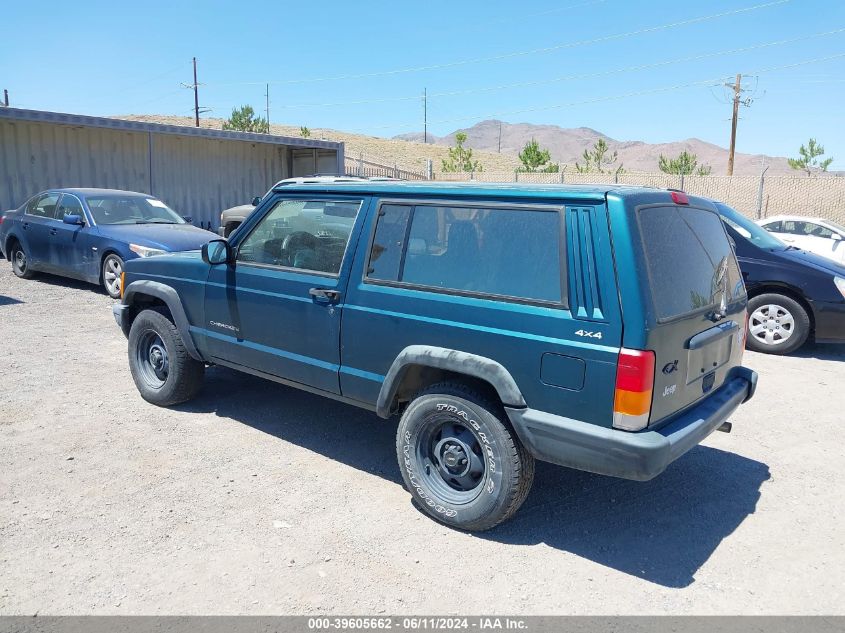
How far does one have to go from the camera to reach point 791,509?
13.5 ft

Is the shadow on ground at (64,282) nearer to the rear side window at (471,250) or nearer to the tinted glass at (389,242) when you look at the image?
the tinted glass at (389,242)

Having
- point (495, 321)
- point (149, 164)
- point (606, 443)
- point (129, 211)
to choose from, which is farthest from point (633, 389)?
point (149, 164)

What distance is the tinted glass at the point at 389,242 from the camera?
3.96 m

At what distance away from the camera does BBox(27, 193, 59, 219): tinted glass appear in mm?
10828

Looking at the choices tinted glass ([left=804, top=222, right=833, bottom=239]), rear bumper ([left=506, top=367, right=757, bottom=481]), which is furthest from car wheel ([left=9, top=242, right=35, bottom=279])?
tinted glass ([left=804, top=222, right=833, bottom=239])

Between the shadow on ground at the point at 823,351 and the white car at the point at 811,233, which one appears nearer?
the shadow on ground at the point at 823,351

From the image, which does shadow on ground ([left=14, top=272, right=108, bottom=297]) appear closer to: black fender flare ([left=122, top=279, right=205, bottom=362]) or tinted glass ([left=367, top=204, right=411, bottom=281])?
black fender flare ([left=122, top=279, right=205, bottom=362])

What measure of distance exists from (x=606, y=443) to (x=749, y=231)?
6260mm

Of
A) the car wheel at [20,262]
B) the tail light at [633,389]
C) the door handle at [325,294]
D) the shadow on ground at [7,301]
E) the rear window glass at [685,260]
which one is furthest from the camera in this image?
the car wheel at [20,262]

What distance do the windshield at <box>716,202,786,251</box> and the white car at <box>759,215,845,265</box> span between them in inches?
142

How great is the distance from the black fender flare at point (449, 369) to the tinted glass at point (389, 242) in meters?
0.52

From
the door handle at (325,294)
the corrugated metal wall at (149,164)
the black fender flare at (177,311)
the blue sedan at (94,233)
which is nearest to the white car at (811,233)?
the blue sedan at (94,233)

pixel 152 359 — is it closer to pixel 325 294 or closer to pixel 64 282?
pixel 325 294
